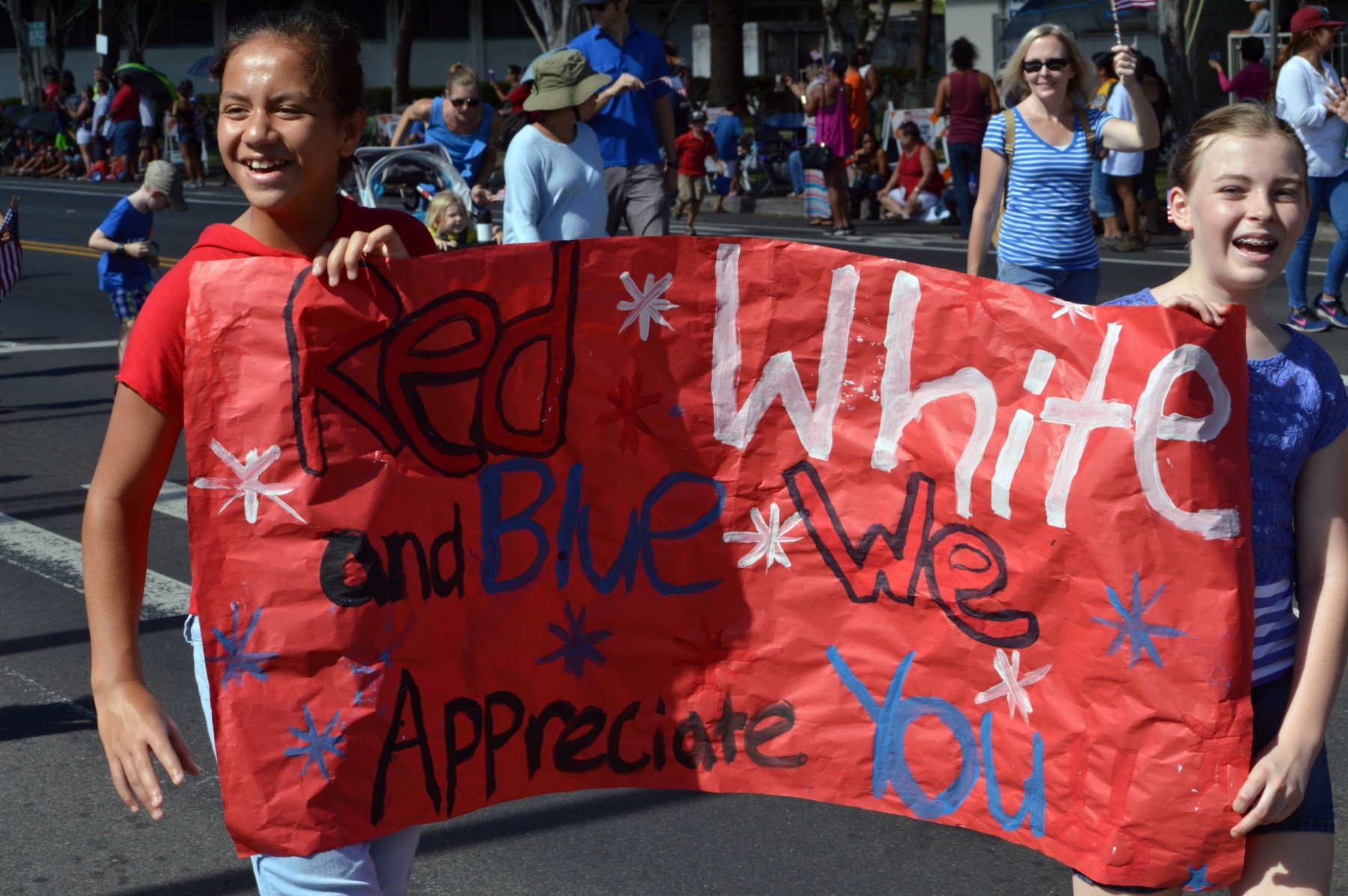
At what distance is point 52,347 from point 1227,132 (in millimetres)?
10694

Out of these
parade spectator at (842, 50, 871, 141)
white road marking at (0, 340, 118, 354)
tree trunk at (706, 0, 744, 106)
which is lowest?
white road marking at (0, 340, 118, 354)

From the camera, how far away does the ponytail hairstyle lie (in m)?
2.42

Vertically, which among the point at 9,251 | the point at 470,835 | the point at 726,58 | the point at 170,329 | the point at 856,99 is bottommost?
the point at 470,835

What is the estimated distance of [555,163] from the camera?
24.0 ft

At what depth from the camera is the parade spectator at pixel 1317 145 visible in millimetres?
9898

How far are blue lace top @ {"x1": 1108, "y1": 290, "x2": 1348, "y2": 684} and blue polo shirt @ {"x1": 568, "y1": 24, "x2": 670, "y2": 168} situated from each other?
20.3ft

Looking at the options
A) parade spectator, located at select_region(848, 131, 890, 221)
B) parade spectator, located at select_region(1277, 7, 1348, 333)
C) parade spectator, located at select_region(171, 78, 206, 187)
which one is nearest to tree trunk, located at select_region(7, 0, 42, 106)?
parade spectator, located at select_region(171, 78, 206, 187)

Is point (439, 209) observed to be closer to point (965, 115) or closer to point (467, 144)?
point (467, 144)

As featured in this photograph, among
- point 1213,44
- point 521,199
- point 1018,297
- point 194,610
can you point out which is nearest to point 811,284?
point 1018,297

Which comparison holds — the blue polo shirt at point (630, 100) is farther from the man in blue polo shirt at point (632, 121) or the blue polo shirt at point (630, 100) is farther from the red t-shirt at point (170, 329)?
the red t-shirt at point (170, 329)

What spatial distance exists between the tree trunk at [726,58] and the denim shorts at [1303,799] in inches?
957

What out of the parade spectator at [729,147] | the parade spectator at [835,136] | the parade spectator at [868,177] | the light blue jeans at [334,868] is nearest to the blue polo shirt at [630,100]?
the light blue jeans at [334,868]

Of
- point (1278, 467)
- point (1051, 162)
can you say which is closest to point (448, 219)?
point (1051, 162)

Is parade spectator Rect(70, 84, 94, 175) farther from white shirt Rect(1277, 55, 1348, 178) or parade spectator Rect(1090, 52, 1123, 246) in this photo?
white shirt Rect(1277, 55, 1348, 178)
